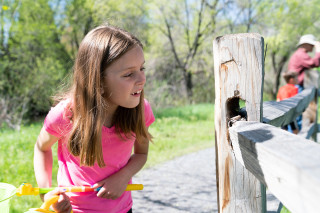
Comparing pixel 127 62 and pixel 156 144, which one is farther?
pixel 156 144

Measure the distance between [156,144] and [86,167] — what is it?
4555 mm

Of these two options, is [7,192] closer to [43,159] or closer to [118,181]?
[43,159]

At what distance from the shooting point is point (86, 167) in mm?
1662

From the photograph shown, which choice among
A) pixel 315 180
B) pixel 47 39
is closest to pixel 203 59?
pixel 47 39

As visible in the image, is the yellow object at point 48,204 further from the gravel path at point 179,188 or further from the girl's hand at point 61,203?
the gravel path at point 179,188

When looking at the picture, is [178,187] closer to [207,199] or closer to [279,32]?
[207,199]

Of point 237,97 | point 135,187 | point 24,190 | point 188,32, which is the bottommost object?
point 135,187

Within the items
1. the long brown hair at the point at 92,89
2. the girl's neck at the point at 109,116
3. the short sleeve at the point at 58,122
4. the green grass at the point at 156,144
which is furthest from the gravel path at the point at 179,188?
the short sleeve at the point at 58,122

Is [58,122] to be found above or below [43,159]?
above

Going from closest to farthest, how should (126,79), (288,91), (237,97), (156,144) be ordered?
(237,97) → (126,79) → (288,91) → (156,144)

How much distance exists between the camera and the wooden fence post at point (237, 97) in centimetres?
136

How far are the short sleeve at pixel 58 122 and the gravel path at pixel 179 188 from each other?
2046mm

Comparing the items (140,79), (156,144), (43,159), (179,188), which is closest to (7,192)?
(43,159)

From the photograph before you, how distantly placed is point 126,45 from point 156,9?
15.4m
